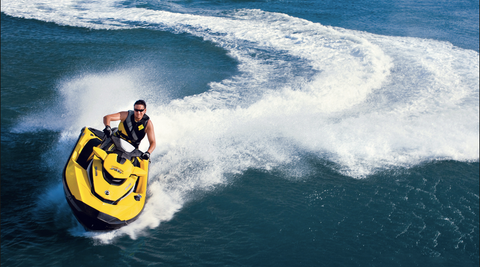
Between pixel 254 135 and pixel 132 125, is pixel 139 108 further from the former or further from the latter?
pixel 254 135

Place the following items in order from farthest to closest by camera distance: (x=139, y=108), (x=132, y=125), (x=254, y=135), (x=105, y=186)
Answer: (x=254, y=135) < (x=132, y=125) < (x=139, y=108) < (x=105, y=186)

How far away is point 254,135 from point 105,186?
3.77 m

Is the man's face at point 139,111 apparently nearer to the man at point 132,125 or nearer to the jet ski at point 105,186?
the man at point 132,125

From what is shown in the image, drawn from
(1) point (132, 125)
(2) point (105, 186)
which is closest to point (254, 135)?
(1) point (132, 125)

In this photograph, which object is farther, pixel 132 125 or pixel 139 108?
pixel 132 125

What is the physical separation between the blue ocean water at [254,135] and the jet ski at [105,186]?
1.59 ft

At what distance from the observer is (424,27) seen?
15.0 metres

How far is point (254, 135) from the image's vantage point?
7.62 m

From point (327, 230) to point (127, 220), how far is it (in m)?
3.13

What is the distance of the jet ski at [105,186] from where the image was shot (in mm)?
4508

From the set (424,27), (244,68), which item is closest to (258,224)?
(244,68)

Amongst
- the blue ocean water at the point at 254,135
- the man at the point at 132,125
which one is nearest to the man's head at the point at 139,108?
the man at the point at 132,125

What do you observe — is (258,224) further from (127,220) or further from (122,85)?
(122,85)

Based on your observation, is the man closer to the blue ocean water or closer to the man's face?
the man's face
